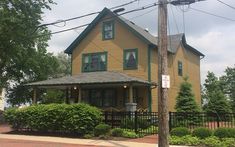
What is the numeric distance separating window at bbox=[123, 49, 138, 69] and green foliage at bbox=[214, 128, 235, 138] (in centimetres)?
1282

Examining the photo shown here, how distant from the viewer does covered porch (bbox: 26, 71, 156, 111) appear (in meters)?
29.2

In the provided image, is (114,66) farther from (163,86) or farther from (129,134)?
(163,86)

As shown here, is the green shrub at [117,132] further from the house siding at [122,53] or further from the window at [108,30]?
the window at [108,30]

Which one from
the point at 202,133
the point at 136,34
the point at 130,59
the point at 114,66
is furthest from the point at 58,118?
the point at 136,34

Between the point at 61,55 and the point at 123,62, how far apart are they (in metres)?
45.4

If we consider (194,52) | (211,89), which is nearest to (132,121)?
(194,52)

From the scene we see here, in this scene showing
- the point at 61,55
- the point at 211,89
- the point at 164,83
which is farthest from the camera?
the point at 61,55

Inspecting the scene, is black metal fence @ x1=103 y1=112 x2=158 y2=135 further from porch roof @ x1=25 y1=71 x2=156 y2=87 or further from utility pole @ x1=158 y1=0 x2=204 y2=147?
utility pole @ x1=158 y1=0 x2=204 y2=147

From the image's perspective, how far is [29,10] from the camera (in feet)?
118

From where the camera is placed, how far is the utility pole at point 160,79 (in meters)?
14.8

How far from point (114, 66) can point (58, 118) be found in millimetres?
9063

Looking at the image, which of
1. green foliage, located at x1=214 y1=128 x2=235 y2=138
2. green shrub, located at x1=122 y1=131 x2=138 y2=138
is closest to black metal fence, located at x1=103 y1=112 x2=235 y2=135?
green shrub, located at x1=122 y1=131 x2=138 y2=138

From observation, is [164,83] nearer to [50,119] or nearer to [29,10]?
[50,119]

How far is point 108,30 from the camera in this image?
110 feet
